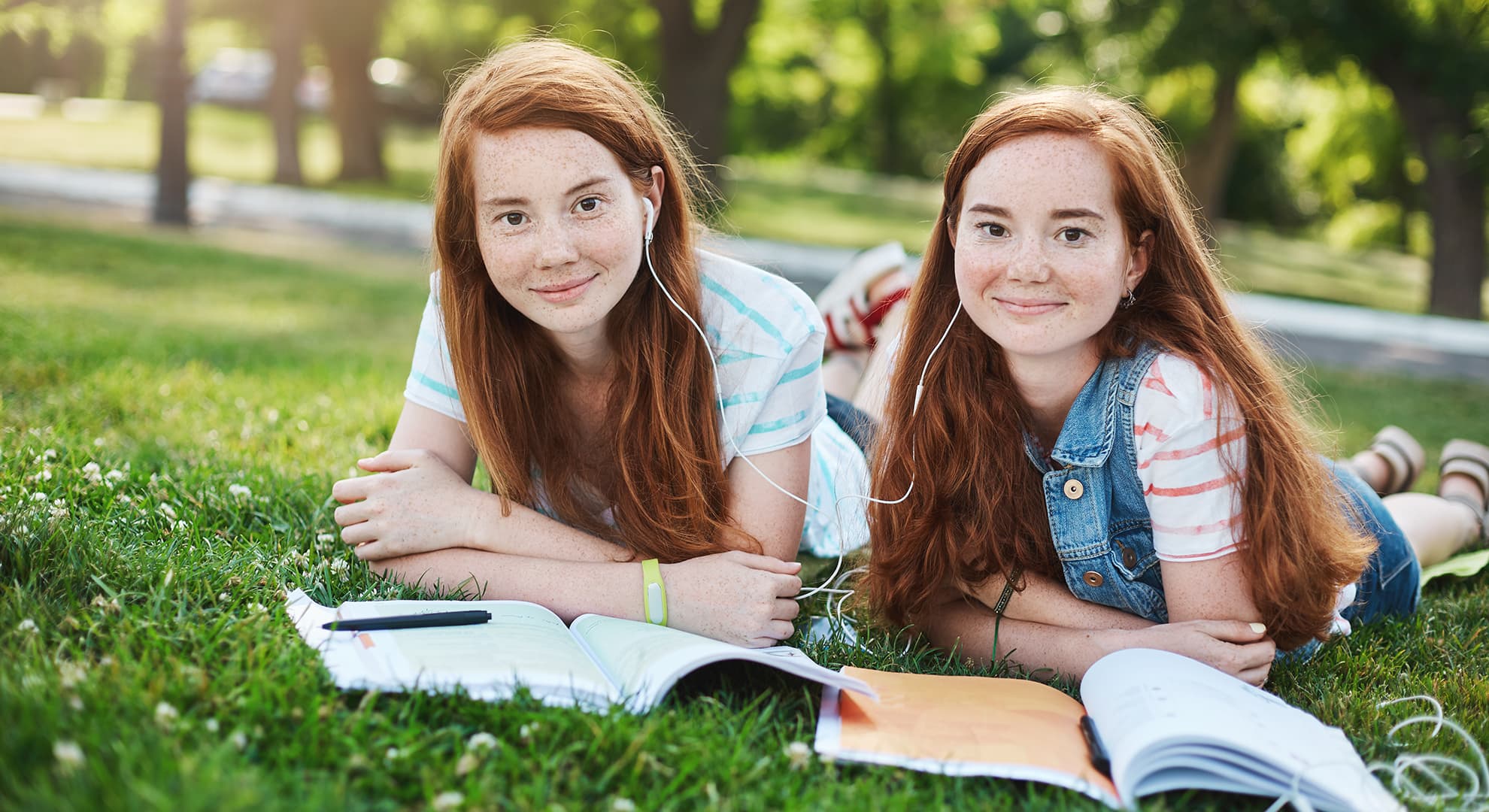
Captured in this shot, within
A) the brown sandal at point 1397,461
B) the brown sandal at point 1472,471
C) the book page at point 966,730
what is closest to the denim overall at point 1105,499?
the book page at point 966,730

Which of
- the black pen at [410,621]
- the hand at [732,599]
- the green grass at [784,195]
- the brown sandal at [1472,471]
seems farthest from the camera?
the green grass at [784,195]

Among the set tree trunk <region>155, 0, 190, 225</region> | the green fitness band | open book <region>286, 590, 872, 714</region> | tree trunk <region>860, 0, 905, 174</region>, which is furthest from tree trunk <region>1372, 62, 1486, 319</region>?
tree trunk <region>860, 0, 905, 174</region>

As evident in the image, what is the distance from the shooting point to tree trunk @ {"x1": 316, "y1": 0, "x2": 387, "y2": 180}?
18.3 meters

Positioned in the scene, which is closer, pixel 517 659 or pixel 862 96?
pixel 517 659

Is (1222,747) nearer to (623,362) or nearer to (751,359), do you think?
(751,359)

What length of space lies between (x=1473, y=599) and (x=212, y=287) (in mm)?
8446

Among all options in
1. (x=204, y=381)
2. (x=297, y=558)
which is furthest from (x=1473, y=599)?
(x=204, y=381)

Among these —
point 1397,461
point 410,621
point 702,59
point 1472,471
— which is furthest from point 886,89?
point 410,621

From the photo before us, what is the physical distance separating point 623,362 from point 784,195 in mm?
18268

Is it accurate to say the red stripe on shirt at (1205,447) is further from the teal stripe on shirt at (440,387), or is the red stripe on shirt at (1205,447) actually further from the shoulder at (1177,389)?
the teal stripe on shirt at (440,387)

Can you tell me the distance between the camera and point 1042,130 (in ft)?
8.87

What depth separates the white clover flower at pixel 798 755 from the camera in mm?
2193

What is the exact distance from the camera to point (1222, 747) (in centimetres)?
213

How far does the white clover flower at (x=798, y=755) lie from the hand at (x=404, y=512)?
117 cm
